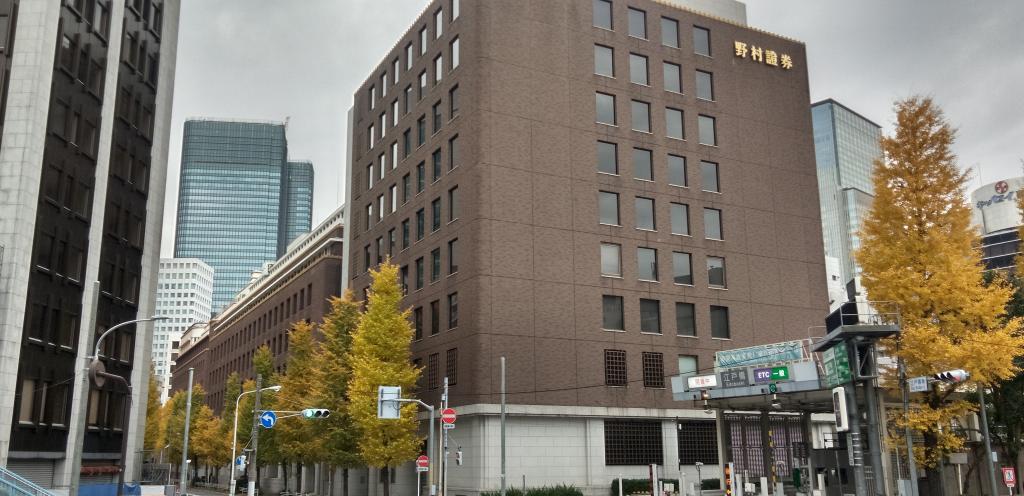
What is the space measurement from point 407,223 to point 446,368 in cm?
1305

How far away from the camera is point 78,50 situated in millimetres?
47125

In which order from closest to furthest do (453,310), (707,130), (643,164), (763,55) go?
(453,310) → (643,164) → (707,130) → (763,55)

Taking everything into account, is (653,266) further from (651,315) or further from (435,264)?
(435,264)

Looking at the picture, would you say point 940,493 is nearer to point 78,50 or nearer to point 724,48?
point 724,48

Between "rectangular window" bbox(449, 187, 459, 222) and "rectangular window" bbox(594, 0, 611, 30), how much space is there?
14992 mm

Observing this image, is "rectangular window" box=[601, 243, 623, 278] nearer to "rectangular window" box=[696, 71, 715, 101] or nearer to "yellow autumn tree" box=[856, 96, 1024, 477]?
"rectangular window" box=[696, 71, 715, 101]

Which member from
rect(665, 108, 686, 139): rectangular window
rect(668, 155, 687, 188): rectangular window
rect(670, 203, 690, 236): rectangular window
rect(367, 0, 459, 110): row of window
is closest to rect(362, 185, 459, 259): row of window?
rect(367, 0, 459, 110): row of window

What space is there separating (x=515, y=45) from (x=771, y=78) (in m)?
21.4

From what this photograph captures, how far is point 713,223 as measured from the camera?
197 ft

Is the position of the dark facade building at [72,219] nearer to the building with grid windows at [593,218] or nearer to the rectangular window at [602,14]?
the building with grid windows at [593,218]

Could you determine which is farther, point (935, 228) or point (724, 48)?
point (724, 48)

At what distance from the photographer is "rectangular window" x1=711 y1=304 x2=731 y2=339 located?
58.1 meters

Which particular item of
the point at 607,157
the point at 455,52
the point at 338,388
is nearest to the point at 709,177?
the point at 607,157

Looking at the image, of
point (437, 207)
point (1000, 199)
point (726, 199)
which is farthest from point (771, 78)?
point (1000, 199)
